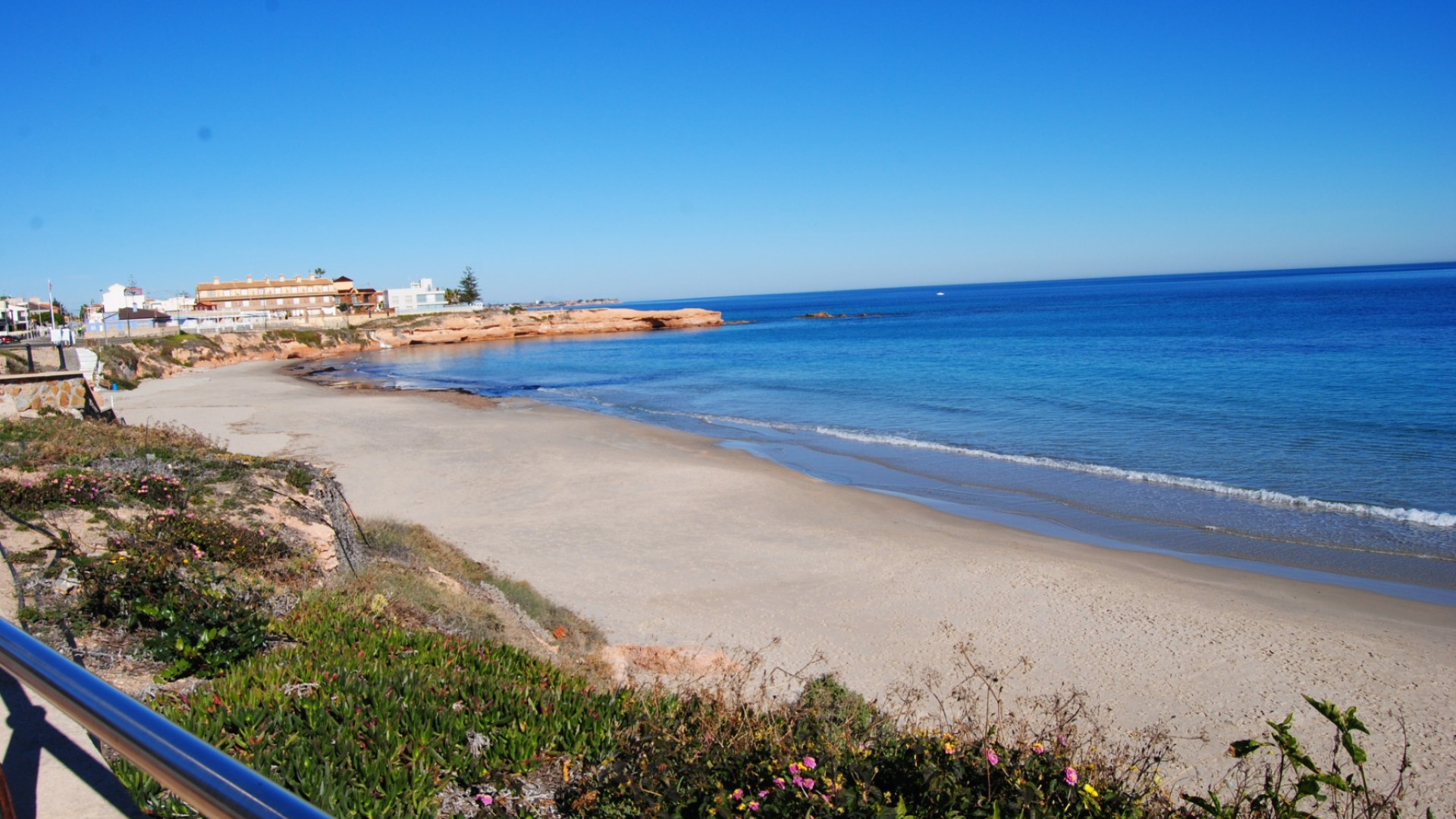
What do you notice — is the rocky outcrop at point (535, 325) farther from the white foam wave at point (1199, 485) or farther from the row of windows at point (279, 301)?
the white foam wave at point (1199, 485)

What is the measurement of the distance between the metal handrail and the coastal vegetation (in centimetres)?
180

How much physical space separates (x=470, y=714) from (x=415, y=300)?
125 metres

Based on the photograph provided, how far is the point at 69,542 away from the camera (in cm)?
685

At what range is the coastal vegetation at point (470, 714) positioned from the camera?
12.3ft

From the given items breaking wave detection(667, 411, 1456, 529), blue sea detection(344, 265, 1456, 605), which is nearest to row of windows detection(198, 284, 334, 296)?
blue sea detection(344, 265, 1456, 605)

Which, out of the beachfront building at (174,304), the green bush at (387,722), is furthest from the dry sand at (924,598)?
the beachfront building at (174,304)

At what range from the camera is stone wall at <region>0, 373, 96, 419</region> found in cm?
1484

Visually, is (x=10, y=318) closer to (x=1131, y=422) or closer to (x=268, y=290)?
(x=1131, y=422)

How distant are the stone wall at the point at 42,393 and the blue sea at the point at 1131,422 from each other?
14.7 m

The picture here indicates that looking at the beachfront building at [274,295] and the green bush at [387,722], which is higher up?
the beachfront building at [274,295]

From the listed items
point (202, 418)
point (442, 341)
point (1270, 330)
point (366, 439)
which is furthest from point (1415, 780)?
point (442, 341)

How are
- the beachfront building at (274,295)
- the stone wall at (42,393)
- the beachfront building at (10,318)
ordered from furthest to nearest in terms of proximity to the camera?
the beachfront building at (274,295)
the beachfront building at (10,318)
the stone wall at (42,393)

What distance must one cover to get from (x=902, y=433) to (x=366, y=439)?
15288 millimetres

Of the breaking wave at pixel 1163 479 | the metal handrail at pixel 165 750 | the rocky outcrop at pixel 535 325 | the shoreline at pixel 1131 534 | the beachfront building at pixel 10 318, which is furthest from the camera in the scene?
the rocky outcrop at pixel 535 325
